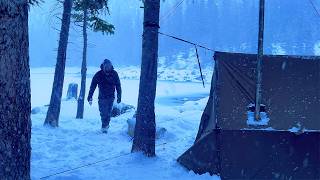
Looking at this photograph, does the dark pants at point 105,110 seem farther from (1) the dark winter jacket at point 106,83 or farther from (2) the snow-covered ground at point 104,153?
(2) the snow-covered ground at point 104,153

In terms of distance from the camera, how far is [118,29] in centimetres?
14950

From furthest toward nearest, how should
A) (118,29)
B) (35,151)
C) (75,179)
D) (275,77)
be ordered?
(118,29) < (35,151) < (275,77) < (75,179)

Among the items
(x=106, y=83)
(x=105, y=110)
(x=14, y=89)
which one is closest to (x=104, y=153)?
(x=105, y=110)

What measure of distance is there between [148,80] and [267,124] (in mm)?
2469

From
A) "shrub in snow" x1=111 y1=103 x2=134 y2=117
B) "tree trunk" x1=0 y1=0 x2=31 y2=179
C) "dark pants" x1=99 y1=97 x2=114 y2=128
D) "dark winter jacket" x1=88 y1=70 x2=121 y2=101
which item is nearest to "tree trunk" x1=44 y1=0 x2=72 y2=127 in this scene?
"dark winter jacket" x1=88 y1=70 x2=121 y2=101

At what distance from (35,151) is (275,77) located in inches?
189

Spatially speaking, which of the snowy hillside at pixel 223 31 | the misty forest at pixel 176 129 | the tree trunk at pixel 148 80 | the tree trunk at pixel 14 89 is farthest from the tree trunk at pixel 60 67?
the snowy hillside at pixel 223 31

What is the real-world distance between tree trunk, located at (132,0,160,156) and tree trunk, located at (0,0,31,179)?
4162 millimetres

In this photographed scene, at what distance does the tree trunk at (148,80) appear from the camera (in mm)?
8641

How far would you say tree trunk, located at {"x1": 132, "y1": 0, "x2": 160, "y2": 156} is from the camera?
8641mm

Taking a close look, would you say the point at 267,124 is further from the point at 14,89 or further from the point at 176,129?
the point at 176,129

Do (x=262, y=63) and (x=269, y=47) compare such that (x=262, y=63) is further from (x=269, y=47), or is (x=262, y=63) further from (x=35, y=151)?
(x=269, y=47)

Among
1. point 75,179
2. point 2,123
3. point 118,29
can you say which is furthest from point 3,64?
point 118,29

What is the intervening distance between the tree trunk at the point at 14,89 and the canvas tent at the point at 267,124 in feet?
11.6
